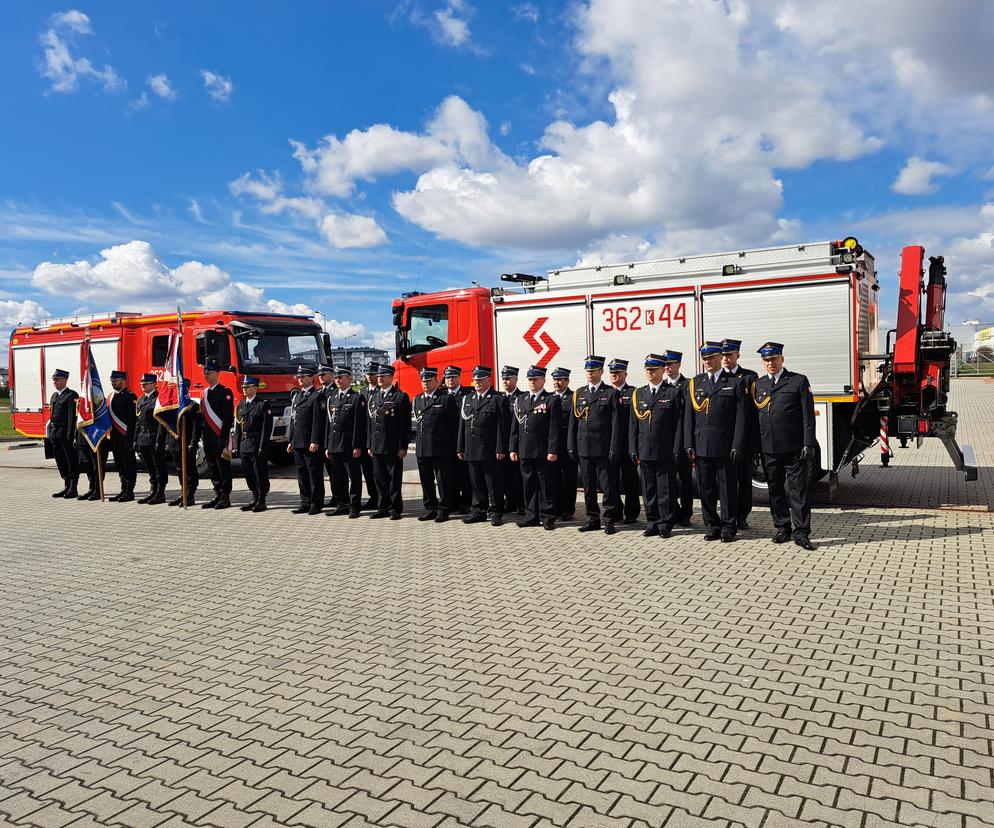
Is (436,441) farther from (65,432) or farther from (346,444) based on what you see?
(65,432)

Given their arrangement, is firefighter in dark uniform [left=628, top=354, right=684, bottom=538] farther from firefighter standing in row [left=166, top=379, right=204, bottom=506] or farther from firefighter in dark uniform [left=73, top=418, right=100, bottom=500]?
firefighter in dark uniform [left=73, top=418, right=100, bottom=500]

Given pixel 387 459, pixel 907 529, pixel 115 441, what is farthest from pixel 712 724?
pixel 115 441

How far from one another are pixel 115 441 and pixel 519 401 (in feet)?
20.4

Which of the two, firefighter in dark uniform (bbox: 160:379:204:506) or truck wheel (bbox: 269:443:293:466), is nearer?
firefighter in dark uniform (bbox: 160:379:204:506)

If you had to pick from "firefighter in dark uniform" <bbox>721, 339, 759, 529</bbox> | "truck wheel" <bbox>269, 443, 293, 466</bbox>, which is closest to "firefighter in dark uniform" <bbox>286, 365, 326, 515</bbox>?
"truck wheel" <bbox>269, 443, 293, 466</bbox>

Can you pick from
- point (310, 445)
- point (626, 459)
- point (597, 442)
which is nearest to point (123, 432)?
point (310, 445)

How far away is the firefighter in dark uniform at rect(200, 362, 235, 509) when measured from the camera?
31.8 feet

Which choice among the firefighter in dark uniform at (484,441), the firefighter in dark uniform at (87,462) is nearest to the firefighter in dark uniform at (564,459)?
the firefighter in dark uniform at (484,441)

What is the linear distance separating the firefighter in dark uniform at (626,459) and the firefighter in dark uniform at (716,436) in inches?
27.0

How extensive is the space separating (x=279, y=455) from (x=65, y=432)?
12.1 feet

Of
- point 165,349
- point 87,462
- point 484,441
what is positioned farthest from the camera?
point 165,349

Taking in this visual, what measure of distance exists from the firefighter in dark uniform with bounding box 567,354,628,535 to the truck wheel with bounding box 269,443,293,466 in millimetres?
6858

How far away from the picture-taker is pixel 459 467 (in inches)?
346

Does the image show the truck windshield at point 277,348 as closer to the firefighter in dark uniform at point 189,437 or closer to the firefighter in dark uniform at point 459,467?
the firefighter in dark uniform at point 189,437
